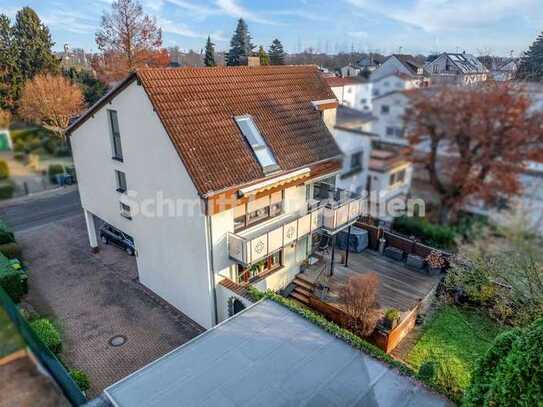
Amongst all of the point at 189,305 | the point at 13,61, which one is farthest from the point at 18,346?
the point at 189,305

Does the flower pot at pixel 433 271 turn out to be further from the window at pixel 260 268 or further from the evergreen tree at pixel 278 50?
the evergreen tree at pixel 278 50

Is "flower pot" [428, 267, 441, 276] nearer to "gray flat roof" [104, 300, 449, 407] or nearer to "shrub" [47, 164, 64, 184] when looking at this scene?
"gray flat roof" [104, 300, 449, 407]

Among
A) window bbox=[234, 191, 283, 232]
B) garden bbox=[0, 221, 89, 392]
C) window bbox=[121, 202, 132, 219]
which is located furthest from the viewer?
window bbox=[121, 202, 132, 219]

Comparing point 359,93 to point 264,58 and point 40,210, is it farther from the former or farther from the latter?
point 40,210

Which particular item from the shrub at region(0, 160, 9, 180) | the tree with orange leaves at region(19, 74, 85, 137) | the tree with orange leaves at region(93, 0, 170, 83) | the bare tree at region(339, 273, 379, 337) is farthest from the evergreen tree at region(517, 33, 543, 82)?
the tree with orange leaves at region(93, 0, 170, 83)

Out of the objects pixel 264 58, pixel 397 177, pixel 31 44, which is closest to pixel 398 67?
pixel 397 177

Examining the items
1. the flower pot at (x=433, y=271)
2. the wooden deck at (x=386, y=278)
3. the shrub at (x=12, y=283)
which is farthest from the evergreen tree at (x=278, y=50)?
the shrub at (x=12, y=283)

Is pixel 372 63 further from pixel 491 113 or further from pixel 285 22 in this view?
pixel 285 22
